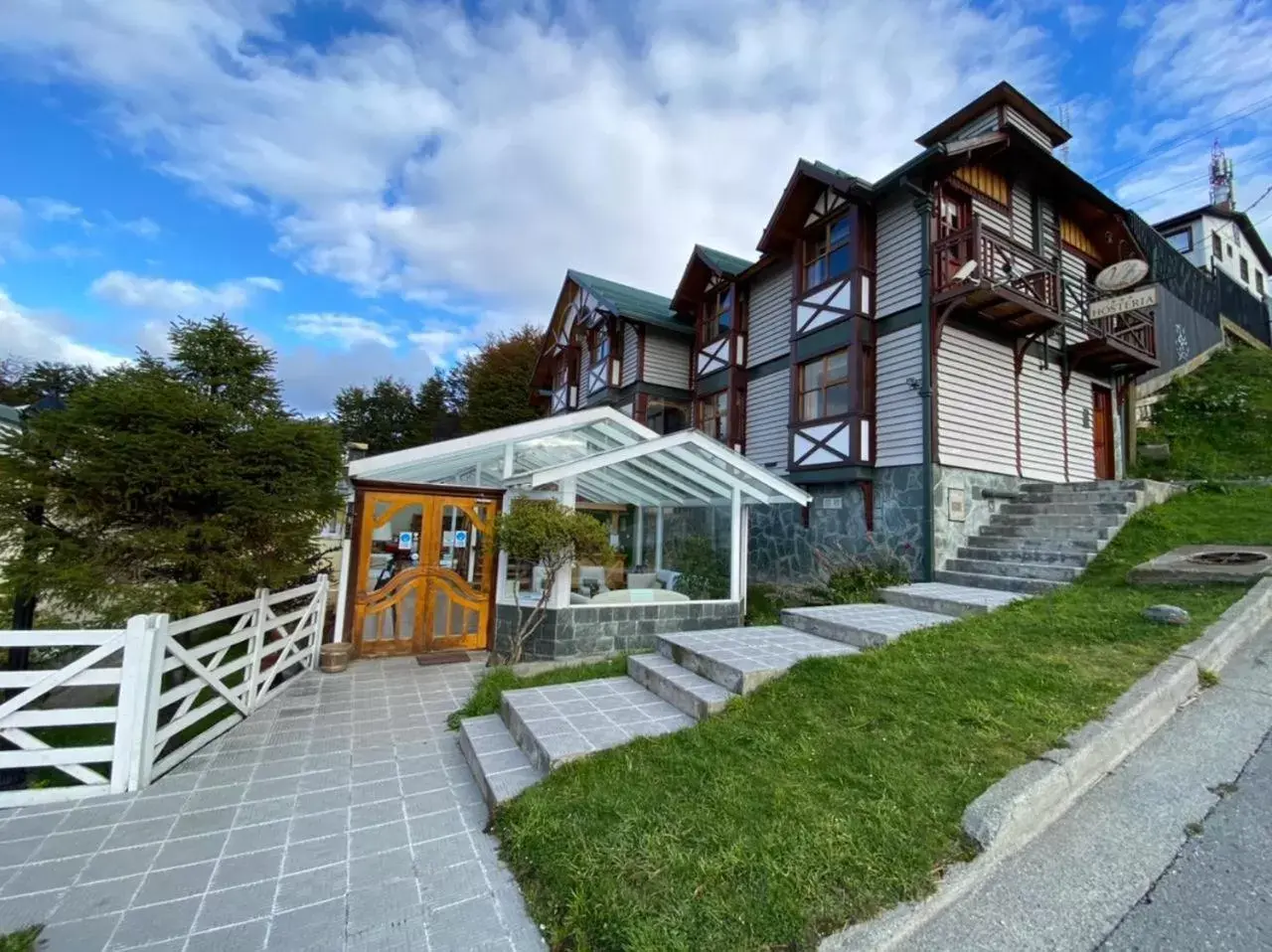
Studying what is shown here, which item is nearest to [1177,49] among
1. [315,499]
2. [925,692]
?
[925,692]

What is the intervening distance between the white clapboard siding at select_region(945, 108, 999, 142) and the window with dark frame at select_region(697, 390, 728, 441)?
261 inches

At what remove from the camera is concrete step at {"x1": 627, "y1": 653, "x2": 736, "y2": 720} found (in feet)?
13.0

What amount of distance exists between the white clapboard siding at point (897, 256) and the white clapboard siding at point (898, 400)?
1.89ft

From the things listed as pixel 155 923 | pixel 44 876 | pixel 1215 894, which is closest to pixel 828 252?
pixel 1215 894

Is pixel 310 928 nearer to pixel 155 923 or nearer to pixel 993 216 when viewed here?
pixel 155 923

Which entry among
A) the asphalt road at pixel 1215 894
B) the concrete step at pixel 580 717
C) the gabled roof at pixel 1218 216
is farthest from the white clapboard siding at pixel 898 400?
the gabled roof at pixel 1218 216

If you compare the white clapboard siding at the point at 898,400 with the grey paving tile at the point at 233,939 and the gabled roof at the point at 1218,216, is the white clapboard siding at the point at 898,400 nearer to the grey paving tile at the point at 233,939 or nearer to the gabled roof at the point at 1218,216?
the grey paving tile at the point at 233,939

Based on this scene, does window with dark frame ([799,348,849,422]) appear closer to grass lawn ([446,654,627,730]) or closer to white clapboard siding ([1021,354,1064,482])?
white clapboard siding ([1021,354,1064,482])

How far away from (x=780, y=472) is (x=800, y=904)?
926 centimetres

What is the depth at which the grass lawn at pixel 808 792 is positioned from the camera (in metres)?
2.01

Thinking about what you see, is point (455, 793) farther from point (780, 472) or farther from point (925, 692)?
point (780, 472)

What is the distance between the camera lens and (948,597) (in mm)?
6230

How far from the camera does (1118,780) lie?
276 cm

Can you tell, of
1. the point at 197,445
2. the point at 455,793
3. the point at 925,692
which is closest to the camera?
the point at 455,793
